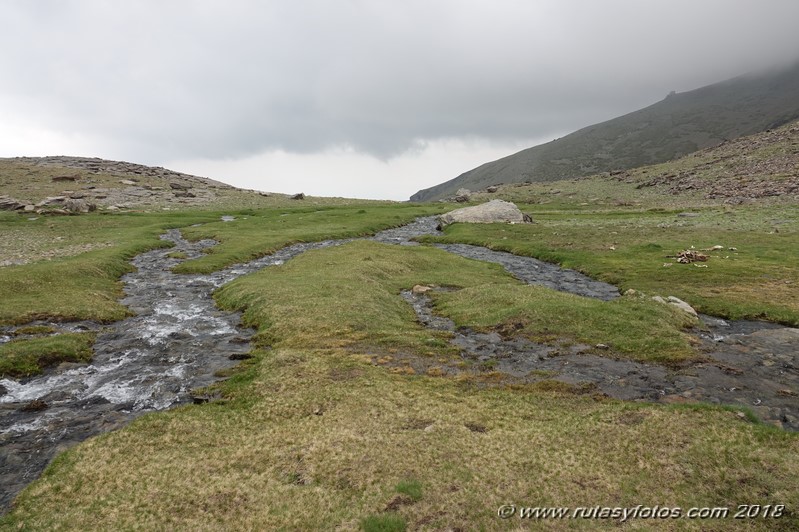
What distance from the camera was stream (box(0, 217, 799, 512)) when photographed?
72.0ft

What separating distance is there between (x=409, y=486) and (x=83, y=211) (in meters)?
124

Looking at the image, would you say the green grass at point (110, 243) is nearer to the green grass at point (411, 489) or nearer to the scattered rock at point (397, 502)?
the green grass at point (411, 489)

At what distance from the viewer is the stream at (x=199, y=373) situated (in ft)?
72.0

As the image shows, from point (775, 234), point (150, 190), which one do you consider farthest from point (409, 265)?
point (150, 190)

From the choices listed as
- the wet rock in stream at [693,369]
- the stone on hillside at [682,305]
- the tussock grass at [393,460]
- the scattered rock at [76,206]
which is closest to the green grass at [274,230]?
the scattered rock at [76,206]

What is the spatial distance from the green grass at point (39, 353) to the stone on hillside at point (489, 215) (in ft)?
296

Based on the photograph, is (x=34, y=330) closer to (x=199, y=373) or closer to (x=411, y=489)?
(x=199, y=373)

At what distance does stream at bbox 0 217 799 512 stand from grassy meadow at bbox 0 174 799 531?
5.63ft

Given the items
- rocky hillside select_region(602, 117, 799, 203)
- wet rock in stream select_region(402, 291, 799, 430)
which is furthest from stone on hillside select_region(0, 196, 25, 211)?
rocky hillside select_region(602, 117, 799, 203)

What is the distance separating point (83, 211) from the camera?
363 ft

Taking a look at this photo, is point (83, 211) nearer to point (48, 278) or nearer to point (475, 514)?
point (48, 278)

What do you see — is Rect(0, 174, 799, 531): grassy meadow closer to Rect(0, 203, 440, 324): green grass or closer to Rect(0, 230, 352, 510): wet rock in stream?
Rect(0, 203, 440, 324): green grass

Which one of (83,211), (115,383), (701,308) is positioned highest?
(83,211)

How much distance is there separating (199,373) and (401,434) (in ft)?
50.7
